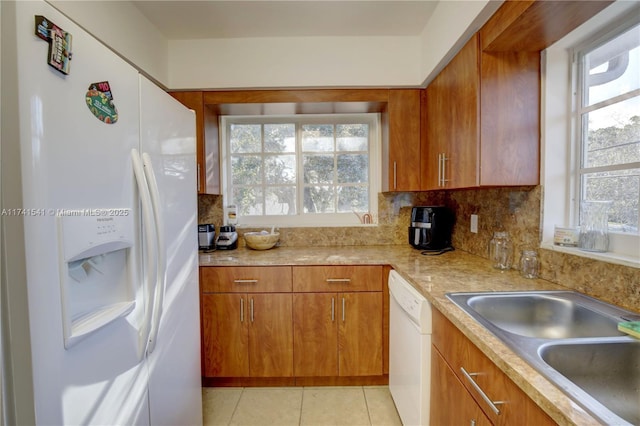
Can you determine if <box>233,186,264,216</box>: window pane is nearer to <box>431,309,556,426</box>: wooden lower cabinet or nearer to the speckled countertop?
the speckled countertop

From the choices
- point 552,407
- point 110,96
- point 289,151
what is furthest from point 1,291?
point 289,151

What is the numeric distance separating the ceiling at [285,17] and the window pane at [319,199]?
1164mm

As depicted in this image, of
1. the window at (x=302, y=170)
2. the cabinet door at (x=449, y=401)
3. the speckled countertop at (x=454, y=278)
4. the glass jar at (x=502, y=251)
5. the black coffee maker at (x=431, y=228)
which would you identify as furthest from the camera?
the window at (x=302, y=170)

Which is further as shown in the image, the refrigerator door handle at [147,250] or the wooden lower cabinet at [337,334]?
the wooden lower cabinet at [337,334]

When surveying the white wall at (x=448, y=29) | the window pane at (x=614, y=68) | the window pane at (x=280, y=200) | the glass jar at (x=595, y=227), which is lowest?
the glass jar at (x=595, y=227)

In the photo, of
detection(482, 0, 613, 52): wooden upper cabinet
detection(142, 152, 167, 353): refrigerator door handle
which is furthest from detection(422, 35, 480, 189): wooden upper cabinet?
detection(142, 152, 167, 353): refrigerator door handle

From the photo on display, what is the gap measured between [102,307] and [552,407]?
114 cm

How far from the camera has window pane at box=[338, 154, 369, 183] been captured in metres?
2.40

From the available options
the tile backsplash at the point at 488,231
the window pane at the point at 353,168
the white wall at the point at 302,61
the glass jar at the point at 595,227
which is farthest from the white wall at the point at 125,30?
the glass jar at the point at 595,227

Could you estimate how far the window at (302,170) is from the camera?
7.82 feet

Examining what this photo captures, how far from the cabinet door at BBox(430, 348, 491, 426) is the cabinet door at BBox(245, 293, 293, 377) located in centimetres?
92

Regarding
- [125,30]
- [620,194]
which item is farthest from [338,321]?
[125,30]

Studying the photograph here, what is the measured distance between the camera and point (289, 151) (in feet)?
7.84

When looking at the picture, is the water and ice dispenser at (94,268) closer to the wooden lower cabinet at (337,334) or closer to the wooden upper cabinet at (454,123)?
the wooden lower cabinet at (337,334)
